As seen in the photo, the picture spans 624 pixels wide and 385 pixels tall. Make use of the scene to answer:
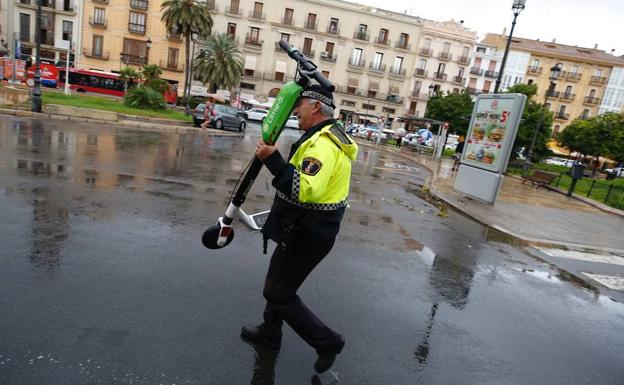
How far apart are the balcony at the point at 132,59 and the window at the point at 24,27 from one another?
1077cm

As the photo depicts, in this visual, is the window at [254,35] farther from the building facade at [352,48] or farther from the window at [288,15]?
the window at [288,15]

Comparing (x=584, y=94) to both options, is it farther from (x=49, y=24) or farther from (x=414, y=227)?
(x=49, y=24)

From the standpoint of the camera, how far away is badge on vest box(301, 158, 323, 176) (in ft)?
7.86

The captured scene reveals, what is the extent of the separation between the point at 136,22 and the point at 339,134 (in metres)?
55.1

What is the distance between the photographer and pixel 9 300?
10.5ft

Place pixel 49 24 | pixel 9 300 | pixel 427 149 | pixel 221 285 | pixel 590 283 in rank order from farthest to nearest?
pixel 49 24
pixel 427 149
pixel 590 283
pixel 221 285
pixel 9 300

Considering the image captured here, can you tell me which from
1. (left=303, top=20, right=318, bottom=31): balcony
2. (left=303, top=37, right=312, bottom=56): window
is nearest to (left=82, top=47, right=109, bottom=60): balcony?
(left=303, top=37, right=312, bottom=56): window

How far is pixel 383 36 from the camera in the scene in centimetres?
5481

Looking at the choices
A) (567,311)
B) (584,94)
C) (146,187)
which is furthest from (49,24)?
(584,94)

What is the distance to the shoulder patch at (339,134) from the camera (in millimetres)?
2612

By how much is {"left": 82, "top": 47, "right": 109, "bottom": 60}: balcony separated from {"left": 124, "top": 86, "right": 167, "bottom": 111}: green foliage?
29.3m

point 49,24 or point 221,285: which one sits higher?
point 49,24

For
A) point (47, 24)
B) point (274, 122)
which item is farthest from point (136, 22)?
point (274, 122)

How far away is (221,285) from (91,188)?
160 inches
